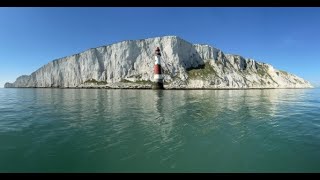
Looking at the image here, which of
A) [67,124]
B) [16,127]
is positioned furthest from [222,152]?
[16,127]

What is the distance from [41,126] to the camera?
20797mm

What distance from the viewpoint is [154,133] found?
17969mm

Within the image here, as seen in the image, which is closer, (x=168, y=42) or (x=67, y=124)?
(x=67, y=124)

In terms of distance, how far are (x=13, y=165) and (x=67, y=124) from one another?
975 centimetres
